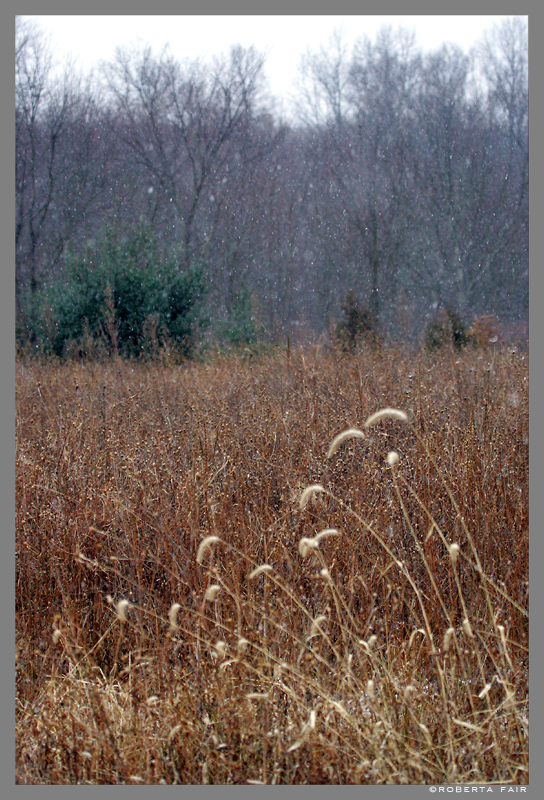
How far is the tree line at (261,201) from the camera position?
7070 millimetres

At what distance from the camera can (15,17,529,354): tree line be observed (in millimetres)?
7070

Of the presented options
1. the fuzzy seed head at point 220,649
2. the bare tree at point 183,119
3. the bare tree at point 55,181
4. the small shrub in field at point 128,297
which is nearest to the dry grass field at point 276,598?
the fuzzy seed head at point 220,649

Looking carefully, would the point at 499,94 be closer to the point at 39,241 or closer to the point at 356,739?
the point at 356,739

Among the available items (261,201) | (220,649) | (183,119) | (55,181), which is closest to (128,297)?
(55,181)

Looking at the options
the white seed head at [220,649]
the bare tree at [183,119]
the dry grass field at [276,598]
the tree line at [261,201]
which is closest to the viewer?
the white seed head at [220,649]

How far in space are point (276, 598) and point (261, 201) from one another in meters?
13.8

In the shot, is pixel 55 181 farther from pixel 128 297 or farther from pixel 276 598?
pixel 276 598

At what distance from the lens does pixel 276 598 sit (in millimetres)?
1999

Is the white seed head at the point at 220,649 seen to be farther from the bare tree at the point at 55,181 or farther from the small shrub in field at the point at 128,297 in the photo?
the small shrub in field at the point at 128,297

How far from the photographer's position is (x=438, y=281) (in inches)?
549

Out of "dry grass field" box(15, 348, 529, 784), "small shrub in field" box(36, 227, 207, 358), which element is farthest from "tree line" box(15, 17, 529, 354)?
"dry grass field" box(15, 348, 529, 784)

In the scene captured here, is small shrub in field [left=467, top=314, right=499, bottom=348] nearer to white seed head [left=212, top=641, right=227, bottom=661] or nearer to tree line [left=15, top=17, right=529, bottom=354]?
tree line [left=15, top=17, right=529, bottom=354]

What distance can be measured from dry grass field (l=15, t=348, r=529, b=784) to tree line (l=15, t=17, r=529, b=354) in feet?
8.99

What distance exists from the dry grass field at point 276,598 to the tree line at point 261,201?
2741mm
